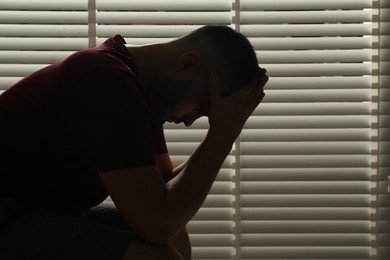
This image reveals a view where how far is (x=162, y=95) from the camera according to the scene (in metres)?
1.70

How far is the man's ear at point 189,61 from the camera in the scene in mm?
1671

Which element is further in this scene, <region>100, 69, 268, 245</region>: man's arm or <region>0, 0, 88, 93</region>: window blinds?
<region>0, 0, 88, 93</region>: window blinds

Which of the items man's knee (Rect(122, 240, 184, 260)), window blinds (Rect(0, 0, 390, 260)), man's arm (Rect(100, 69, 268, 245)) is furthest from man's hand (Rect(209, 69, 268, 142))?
window blinds (Rect(0, 0, 390, 260))

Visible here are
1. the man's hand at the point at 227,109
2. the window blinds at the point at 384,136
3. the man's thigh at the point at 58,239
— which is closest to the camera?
the man's thigh at the point at 58,239

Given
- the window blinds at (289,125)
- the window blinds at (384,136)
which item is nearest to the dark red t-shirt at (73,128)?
the window blinds at (289,125)

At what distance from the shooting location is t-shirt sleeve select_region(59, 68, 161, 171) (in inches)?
57.7

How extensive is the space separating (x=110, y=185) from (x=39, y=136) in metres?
0.23

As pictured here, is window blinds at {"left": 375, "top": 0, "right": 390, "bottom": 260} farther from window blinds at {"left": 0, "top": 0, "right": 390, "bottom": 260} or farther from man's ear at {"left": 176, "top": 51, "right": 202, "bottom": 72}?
man's ear at {"left": 176, "top": 51, "right": 202, "bottom": 72}

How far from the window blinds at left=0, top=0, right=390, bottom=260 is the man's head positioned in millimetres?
796

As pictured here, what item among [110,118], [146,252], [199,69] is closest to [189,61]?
[199,69]

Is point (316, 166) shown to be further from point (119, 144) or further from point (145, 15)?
point (119, 144)

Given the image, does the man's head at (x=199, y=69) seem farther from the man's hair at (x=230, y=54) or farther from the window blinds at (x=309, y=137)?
the window blinds at (x=309, y=137)

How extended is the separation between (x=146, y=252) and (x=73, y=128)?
1.09 feet

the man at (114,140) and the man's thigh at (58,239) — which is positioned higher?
the man at (114,140)
